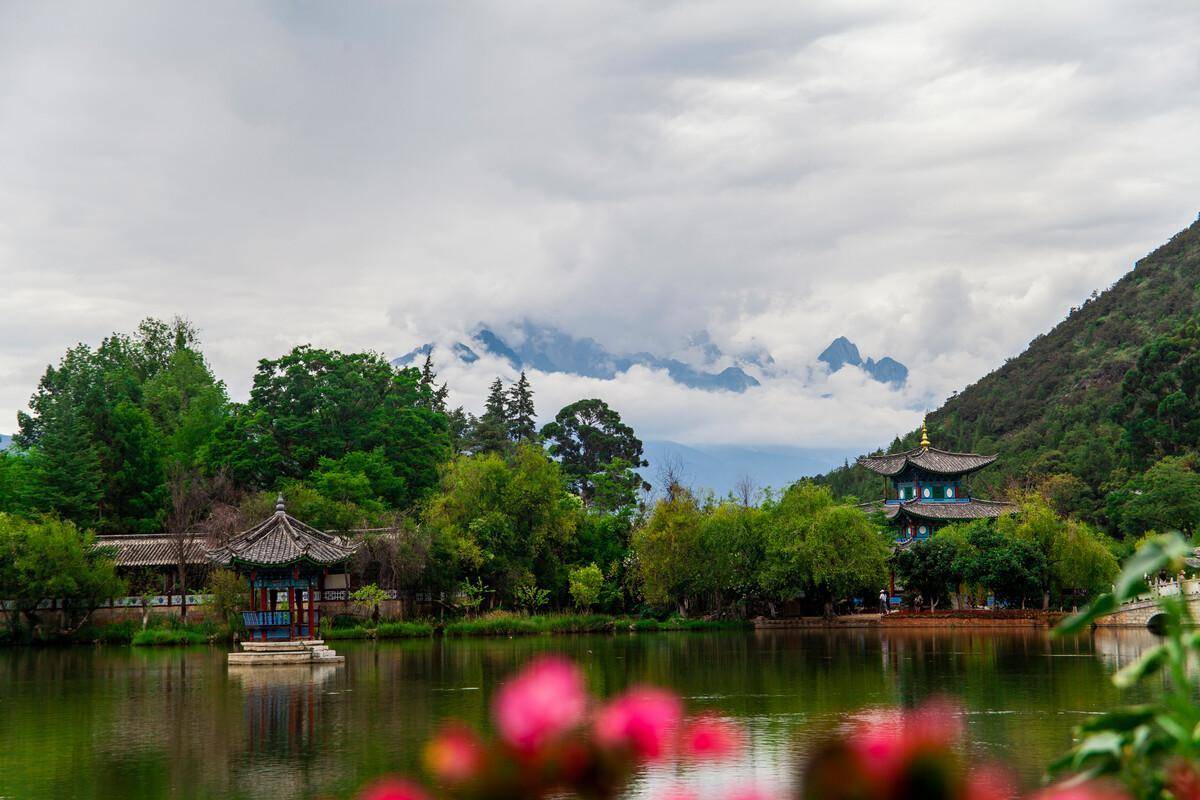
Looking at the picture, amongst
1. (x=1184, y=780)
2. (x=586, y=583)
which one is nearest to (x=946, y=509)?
(x=586, y=583)

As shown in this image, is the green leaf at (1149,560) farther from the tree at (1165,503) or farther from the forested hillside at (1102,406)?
the forested hillside at (1102,406)

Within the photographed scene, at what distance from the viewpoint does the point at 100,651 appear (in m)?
34.2

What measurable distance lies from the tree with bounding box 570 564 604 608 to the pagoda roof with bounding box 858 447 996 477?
15981mm

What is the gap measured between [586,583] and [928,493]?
17.6 meters

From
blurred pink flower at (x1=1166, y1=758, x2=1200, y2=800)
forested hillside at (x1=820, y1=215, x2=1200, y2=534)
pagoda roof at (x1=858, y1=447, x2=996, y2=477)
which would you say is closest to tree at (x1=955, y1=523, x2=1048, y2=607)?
forested hillside at (x1=820, y1=215, x2=1200, y2=534)

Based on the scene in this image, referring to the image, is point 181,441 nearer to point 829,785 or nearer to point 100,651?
point 100,651

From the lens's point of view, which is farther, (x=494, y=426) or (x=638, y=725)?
(x=494, y=426)

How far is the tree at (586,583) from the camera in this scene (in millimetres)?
40781

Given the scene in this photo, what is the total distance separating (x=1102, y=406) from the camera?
2680 inches

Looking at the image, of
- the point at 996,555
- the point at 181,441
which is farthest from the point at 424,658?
the point at 181,441

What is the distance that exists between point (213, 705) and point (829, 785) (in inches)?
836

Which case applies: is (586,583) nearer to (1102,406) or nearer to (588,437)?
(588,437)

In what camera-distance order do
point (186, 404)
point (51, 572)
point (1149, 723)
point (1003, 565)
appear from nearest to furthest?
point (1149, 723) → point (51, 572) → point (1003, 565) → point (186, 404)

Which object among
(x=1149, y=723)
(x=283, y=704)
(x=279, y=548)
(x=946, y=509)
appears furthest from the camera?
(x=946, y=509)
